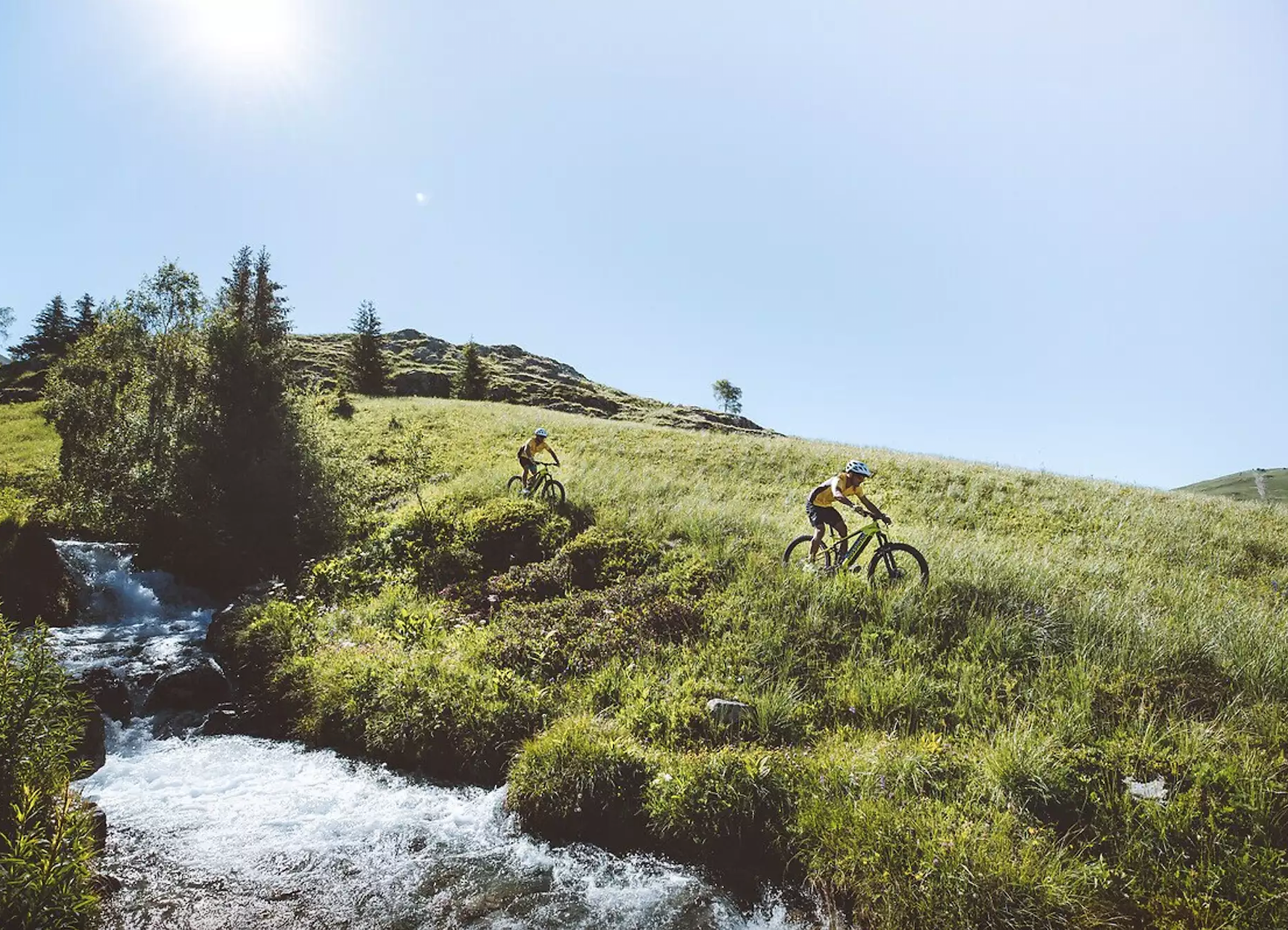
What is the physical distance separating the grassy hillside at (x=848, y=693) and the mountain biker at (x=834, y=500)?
107cm

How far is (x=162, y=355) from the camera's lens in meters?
23.0

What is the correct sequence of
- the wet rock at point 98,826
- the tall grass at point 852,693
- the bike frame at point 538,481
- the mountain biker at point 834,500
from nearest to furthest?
the tall grass at point 852,693 → the wet rock at point 98,826 → the mountain biker at point 834,500 → the bike frame at point 538,481

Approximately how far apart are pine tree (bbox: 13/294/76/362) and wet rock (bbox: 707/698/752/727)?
288ft

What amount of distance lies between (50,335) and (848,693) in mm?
95013

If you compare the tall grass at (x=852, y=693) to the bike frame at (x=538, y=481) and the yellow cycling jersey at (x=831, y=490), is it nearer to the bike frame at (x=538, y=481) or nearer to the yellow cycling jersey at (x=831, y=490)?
the bike frame at (x=538, y=481)

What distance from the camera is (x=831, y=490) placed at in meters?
12.0

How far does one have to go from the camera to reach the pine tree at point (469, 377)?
208 feet

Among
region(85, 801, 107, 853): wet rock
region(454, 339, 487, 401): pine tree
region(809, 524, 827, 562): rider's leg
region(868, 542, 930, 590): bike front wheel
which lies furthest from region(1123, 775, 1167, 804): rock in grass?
region(454, 339, 487, 401): pine tree

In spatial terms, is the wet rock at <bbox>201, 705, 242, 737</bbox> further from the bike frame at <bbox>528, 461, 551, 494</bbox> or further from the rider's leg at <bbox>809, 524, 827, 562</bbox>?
the rider's leg at <bbox>809, 524, 827, 562</bbox>

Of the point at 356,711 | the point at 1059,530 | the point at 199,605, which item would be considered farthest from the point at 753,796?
the point at 199,605

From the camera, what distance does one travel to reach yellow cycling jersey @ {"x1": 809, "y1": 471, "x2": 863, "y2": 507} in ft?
38.0

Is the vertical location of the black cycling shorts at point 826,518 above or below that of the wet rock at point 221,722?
above

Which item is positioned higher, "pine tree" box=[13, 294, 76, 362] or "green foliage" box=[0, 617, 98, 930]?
"pine tree" box=[13, 294, 76, 362]

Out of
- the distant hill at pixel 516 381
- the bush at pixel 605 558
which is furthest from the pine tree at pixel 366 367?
the bush at pixel 605 558
